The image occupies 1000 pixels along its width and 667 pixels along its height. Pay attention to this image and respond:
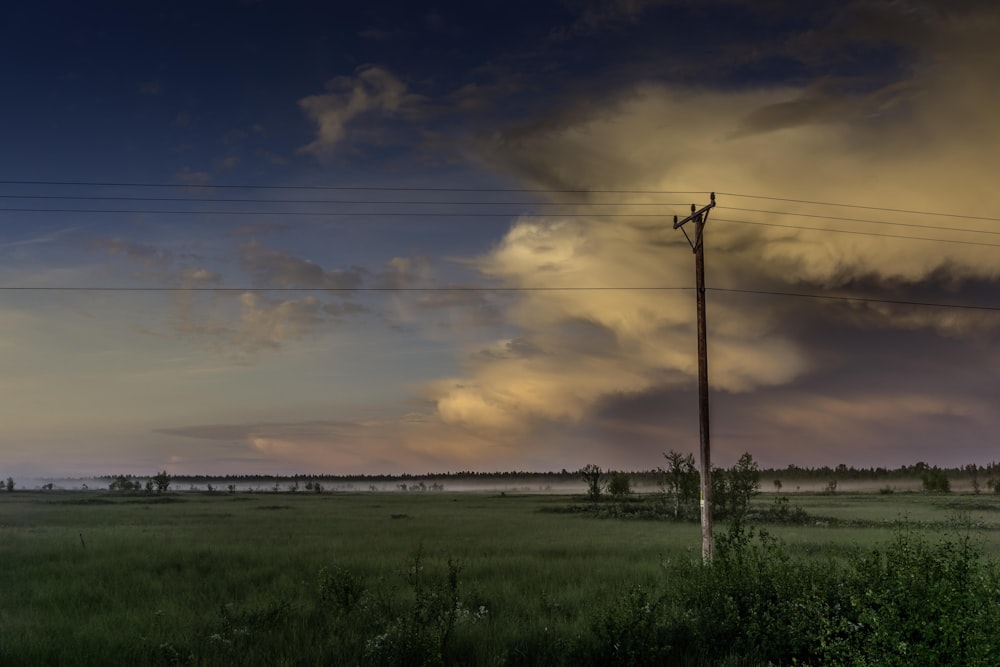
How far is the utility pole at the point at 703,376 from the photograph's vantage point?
21.8 meters

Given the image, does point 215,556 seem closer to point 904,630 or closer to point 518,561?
point 518,561

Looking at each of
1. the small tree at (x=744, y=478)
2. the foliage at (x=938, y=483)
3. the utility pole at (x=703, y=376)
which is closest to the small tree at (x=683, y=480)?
the small tree at (x=744, y=478)

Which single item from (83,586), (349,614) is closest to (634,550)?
(349,614)

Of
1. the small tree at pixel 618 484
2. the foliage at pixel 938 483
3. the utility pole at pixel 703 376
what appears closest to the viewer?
the utility pole at pixel 703 376

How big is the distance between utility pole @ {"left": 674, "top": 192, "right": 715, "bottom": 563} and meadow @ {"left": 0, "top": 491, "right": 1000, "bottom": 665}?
1220 millimetres

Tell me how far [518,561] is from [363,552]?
25.7ft

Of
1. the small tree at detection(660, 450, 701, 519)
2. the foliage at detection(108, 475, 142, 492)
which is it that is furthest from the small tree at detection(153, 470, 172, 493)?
the small tree at detection(660, 450, 701, 519)

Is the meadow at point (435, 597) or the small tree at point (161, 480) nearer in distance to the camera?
the meadow at point (435, 597)

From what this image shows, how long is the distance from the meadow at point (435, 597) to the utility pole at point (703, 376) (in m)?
1.22

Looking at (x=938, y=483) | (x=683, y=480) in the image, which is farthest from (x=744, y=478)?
(x=938, y=483)

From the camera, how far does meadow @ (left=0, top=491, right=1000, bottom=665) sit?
12805 mm

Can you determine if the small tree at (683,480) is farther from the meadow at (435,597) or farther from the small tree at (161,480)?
Answer: the small tree at (161,480)

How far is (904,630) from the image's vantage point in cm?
923

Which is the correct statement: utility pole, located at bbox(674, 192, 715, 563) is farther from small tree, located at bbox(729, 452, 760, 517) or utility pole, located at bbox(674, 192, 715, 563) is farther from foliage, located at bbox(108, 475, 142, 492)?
foliage, located at bbox(108, 475, 142, 492)
